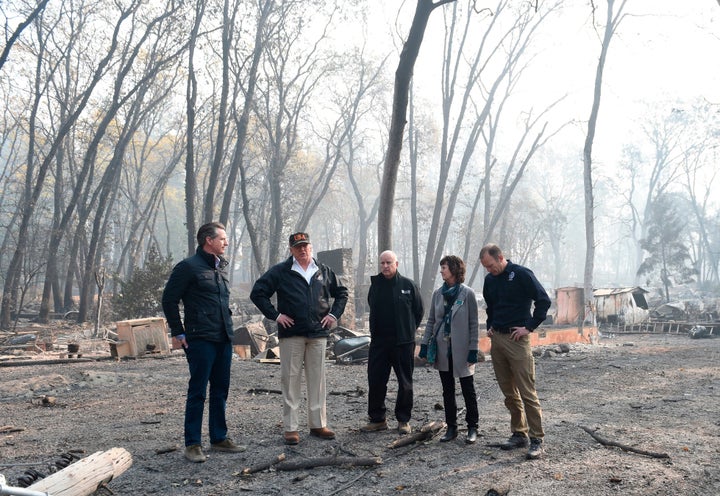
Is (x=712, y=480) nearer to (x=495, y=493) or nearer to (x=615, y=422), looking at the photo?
(x=495, y=493)

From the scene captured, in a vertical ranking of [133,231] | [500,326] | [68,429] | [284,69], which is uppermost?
[284,69]

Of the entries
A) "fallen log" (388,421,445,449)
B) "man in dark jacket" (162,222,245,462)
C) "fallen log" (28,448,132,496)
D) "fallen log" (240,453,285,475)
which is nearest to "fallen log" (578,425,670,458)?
"fallen log" (388,421,445,449)

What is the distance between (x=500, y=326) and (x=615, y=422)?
2478 mm

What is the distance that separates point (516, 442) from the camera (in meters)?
5.67

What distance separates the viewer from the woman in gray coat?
5941 millimetres

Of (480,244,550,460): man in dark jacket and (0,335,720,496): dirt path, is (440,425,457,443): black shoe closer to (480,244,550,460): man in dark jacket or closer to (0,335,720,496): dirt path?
(0,335,720,496): dirt path

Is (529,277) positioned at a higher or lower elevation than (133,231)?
lower

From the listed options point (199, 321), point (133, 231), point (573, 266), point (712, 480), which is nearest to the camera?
point (712, 480)

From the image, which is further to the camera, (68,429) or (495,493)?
(68,429)

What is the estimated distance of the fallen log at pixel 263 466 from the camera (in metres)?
5.07

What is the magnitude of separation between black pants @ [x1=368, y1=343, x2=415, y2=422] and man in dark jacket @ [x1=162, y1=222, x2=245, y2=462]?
151 centimetres

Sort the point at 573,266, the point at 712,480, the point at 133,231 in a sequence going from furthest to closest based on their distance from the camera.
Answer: the point at 573,266, the point at 133,231, the point at 712,480

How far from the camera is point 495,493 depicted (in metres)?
4.45

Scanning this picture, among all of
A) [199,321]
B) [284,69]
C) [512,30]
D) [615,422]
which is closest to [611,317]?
[512,30]
